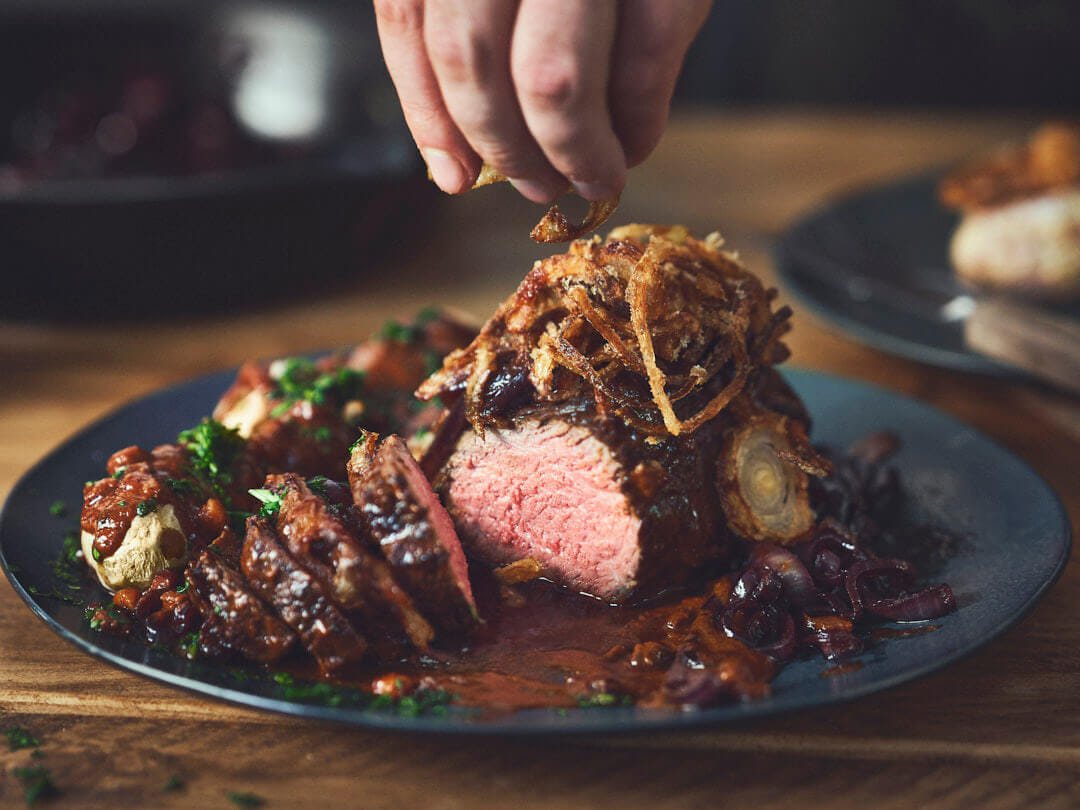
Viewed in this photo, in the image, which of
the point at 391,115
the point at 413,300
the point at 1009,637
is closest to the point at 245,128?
the point at 391,115

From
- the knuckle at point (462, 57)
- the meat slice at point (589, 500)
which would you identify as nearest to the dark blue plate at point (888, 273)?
the meat slice at point (589, 500)

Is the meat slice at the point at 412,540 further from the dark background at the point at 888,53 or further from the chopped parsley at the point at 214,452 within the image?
the dark background at the point at 888,53

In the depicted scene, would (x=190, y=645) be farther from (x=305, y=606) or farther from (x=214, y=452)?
(x=214, y=452)

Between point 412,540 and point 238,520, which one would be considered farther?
point 238,520

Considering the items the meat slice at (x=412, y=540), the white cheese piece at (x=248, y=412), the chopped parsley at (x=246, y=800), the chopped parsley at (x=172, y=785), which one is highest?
the white cheese piece at (x=248, y=412)

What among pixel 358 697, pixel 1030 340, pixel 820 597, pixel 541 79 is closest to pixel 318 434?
pixel 358 697

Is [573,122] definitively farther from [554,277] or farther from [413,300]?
[413,300]

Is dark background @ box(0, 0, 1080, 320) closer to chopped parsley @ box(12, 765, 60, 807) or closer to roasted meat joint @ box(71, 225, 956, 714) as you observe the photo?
roasted meat joint @ box(71, 225, 956, 714)
